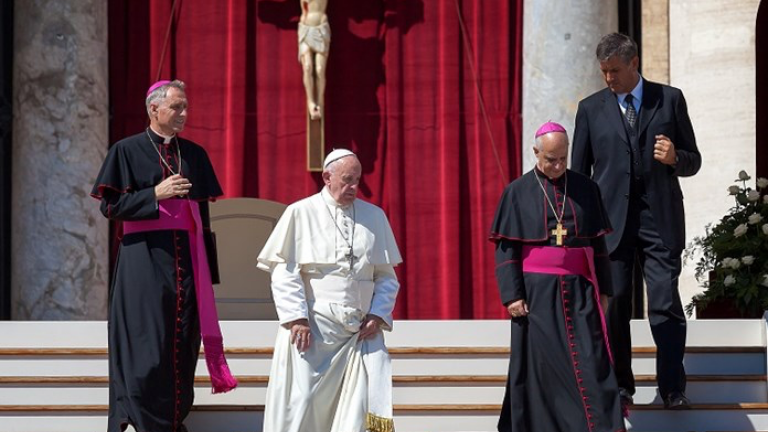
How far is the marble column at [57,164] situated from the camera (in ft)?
36.7

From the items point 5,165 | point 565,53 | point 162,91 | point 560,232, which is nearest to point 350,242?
point 560,232

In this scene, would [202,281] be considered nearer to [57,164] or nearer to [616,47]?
[616,47]

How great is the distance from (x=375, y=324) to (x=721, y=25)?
5.09 metres

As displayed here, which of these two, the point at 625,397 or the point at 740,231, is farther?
the point at 740,231

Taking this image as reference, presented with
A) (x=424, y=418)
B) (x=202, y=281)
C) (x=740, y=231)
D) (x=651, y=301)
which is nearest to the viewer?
(x=202, y=281)

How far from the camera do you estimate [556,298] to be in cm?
720

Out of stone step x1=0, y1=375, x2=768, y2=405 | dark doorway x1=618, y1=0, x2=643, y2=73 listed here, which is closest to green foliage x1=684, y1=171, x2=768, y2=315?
stone step x1=0, y1=375, x2=768, y2=405

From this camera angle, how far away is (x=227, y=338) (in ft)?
28.3

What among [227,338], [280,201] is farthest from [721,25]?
[227,338]

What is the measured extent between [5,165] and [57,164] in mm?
823

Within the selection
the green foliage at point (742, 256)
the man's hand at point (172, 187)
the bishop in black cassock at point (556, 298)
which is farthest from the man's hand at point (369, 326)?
the green foliage at point (742, 256)

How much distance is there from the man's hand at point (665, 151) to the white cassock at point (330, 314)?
1.47 metres

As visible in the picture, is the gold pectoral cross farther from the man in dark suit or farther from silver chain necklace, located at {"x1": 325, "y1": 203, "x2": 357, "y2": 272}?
silver chain necklace, located at {"x1": 325, "y1": 203, "x2": 357, "y2": 272}

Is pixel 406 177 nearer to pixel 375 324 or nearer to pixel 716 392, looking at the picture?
pixel 716 392
